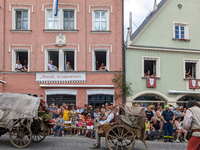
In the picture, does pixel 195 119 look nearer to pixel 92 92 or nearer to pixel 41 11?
pixel 92 92

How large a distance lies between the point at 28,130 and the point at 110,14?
11.9m

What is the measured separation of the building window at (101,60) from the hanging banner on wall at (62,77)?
50.4 inches

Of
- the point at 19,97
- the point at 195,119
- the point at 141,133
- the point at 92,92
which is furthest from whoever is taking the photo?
the point at 92,92

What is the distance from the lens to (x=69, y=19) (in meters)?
19.8

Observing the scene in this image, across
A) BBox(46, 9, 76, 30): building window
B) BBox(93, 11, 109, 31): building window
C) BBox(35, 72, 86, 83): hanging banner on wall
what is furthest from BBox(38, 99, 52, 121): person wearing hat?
BBox(93, 11, 109, 31): building window

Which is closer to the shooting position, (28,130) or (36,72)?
(28,130)

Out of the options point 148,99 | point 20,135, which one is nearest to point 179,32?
point 148,99

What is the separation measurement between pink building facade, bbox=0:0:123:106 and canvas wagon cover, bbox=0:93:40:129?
312 inches

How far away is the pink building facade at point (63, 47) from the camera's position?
18969 millimetres

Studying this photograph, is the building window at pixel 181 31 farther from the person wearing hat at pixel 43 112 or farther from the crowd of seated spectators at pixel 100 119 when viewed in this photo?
the person wearing hat at pixel 43 112

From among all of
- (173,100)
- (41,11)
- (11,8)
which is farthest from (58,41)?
(173,100)

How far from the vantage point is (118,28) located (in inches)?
764

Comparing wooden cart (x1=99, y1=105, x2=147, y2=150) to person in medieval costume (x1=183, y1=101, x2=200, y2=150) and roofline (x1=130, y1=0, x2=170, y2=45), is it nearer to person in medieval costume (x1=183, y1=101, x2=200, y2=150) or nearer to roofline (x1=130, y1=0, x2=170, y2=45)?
person in medieval costume (x1=183, y1=101, x2=200, y2=150)

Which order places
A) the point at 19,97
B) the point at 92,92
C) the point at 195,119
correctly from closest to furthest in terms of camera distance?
1. the point at 195,119
2. the point at 19,97
3. the point at 92,92
